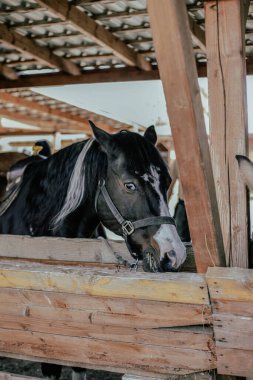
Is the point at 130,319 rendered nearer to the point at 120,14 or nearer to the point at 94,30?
the point at 120,14

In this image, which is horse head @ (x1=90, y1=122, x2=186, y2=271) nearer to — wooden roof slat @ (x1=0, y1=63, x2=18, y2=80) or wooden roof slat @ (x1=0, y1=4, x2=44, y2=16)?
wooden roof slat @ (x1=0, y1=4, x2=44, y2=16)

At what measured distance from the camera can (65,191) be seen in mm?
2762

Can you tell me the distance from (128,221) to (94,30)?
2563 millimetres

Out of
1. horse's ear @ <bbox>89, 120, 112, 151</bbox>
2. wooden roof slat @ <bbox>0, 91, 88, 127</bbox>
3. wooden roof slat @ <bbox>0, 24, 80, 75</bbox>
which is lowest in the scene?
horse's ear @ <bbox>89, 120, 112, 151</bbox>

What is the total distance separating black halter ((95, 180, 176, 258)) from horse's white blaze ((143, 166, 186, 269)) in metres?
0.03

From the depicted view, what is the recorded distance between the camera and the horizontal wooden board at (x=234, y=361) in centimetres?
141

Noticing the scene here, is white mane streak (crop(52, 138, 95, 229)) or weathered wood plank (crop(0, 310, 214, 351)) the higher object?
white mane streak (crop(52, 138, 95, 229))

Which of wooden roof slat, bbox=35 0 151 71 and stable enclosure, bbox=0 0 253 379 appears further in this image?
wooden roof slat, bbox=35 0 151 71

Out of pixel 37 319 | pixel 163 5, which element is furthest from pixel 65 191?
pixel 163 5

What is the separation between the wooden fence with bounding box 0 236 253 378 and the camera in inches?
55.8

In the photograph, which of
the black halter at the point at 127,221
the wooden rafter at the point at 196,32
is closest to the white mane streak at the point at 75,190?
the black halter at the point at 127,221

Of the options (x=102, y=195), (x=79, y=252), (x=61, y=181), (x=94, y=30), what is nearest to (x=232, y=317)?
(x=79, y=252)

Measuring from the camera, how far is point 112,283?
156 cm

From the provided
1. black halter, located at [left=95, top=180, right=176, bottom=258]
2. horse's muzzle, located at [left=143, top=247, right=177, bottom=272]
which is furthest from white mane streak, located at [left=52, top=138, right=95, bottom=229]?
horse's muzzle, located at [left=143, top=247, right=177, bottom=272]
